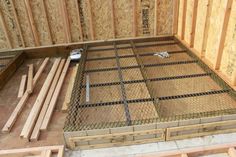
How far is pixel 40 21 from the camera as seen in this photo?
481 centimetres

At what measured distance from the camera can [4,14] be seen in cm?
470

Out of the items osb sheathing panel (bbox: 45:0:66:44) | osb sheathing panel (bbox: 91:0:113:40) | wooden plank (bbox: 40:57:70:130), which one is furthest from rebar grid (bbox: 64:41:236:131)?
osb sheathing panel (bbox: 45:0:66:44)

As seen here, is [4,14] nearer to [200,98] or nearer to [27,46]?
[27,46]

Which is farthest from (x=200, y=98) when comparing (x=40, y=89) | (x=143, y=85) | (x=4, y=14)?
(x=4, y=14)

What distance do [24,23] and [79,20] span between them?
1269 mm

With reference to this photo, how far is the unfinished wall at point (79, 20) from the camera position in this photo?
467 cm

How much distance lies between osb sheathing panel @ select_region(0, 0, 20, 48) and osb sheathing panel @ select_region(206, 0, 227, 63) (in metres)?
4.15

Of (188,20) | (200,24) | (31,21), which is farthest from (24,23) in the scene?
(200,24)

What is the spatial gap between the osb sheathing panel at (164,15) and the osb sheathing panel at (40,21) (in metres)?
2.63

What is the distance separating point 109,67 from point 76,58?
1.17 meters

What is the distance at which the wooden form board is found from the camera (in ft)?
9.77

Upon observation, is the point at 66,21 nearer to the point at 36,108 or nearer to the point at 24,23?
the point at 24,23

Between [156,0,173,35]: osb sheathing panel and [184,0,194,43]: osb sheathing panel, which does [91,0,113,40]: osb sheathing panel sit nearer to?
[156,0,173,35]: osb sheathing panel

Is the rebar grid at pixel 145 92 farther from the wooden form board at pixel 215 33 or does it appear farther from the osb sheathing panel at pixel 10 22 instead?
the osb sheathing panel at pixel 10 22
